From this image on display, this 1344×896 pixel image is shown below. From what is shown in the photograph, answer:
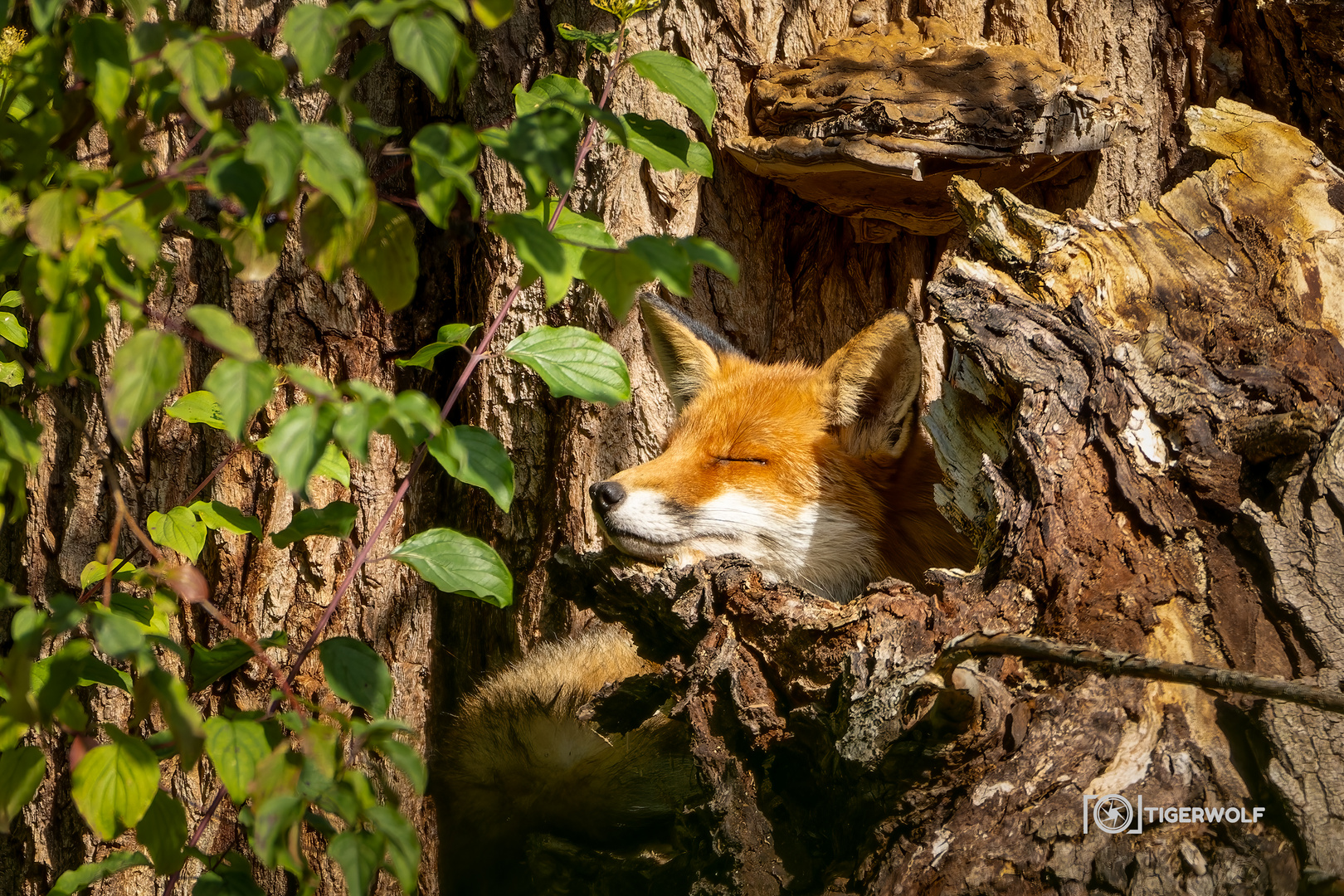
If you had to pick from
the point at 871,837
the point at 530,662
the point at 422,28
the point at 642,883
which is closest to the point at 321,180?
the point at 422,28

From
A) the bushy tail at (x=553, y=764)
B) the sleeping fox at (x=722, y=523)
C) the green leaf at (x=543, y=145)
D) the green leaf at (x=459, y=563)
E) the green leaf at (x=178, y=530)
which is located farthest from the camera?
the sleeping fox at (x=722, y=523)

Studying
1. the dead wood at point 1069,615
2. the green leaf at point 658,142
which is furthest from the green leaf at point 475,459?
the dead wood at point 1069,615

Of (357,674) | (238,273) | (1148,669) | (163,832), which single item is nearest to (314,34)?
(238,273)

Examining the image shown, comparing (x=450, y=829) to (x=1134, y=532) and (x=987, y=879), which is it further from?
(x=1134, y=532)

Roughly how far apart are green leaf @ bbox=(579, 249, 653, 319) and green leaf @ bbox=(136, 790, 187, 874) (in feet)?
3.01

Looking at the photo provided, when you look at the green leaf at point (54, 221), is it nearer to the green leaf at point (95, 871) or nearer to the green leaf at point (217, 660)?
the green leaf at point (217, 660)

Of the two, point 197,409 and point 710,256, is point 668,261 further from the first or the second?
point 197,409

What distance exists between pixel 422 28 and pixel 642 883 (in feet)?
7.39

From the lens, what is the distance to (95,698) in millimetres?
3195

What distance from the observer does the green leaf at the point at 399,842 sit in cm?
119

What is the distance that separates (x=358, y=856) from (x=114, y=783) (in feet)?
1.09

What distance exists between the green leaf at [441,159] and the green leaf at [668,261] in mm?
229

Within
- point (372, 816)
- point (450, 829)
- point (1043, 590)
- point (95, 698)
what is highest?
point (1043, 590)

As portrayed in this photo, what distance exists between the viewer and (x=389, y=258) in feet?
4.25
